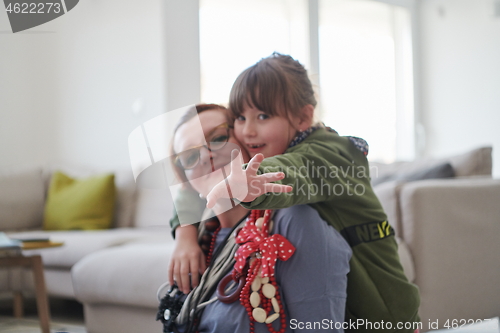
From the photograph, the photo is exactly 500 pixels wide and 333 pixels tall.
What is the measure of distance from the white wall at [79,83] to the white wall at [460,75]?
291cm

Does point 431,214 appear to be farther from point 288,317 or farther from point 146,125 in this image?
point 146,125

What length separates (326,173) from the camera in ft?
1.52

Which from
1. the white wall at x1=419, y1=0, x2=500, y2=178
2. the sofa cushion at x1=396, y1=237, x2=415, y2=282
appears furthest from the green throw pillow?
the white wall at x1=419, y1=0, x2=500, y2=178

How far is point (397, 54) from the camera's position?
3.20 meters

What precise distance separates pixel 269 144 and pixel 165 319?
0.77 ft

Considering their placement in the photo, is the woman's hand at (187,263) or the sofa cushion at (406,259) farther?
the sofa cushion at (406,259)

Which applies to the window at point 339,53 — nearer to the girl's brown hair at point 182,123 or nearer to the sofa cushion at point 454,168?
the girl's brown hair at point 182,123

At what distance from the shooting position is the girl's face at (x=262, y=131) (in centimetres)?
44

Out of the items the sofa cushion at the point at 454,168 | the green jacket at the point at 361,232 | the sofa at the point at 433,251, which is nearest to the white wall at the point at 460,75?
the sofa cushion at the point at 454,168

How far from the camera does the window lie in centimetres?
43

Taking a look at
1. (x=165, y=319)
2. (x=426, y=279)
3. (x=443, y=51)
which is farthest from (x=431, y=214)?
(x=443, y=51)

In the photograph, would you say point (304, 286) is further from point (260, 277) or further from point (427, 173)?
point (427, 173)

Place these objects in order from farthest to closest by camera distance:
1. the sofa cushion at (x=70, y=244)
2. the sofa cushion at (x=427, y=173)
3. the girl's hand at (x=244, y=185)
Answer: the sofa cushion at (x=427, y=173) → the sofa cushion at (x=70, y=244) → the girl's hand at (x=244, y=185)

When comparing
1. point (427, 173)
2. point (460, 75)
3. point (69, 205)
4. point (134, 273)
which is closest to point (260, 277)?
point (69, 205)
